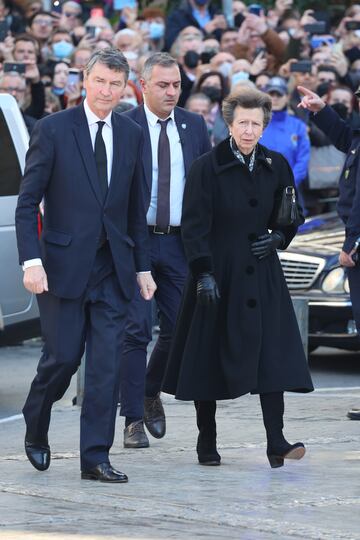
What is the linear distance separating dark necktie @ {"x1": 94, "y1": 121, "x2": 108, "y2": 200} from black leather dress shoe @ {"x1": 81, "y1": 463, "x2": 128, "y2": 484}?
127cm

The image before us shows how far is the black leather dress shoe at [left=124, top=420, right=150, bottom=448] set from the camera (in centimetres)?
847

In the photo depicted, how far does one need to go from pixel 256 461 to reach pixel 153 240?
1468 millimetres

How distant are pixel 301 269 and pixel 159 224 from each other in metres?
3.99

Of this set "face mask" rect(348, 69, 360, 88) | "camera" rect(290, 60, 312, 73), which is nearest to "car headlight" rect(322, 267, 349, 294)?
"camera" rect(290, 60, 312, 73)

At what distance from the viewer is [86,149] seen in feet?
24.2

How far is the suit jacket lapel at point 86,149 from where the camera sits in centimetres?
735

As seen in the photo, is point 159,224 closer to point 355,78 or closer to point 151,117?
point 151,117

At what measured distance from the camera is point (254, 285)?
7.69m

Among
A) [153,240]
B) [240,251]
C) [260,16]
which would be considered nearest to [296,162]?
[260,16]

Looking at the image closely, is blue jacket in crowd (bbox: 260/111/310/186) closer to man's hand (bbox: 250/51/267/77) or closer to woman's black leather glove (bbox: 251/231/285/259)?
man's hand (bbox: 250/51/267/77)

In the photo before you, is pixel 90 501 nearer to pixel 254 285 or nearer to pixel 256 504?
pixel 256 504

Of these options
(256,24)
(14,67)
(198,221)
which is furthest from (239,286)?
(256,24)

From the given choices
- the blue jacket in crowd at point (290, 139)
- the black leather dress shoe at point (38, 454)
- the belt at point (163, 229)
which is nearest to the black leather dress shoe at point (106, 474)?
the black leather dress shoe at point (38, 454)

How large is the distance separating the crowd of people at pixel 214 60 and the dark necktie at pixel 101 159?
21.9 feet
